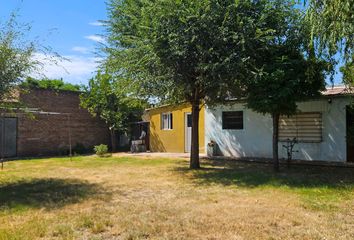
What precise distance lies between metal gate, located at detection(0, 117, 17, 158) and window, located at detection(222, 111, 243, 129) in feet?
38.3

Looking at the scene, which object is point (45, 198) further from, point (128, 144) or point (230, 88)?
point (128, 144)

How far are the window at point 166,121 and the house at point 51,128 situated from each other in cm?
492

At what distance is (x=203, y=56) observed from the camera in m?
12.0

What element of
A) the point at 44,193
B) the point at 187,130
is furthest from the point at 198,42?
the point at 187,130

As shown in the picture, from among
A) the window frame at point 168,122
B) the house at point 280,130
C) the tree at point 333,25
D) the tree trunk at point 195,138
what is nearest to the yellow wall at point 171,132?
the house at point 280,130

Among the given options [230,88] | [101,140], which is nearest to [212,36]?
[230,88]

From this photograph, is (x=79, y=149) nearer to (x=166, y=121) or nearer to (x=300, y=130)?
(x=166, y=121)

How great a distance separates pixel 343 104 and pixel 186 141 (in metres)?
9.54

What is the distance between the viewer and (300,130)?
16.1 metres

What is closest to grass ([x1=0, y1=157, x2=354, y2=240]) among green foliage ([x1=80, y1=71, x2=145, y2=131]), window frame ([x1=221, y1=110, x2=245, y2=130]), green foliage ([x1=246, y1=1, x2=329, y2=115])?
green foliage ([x1=246, y1=1, x2=329, y2=115])

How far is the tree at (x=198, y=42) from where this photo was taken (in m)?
11.7

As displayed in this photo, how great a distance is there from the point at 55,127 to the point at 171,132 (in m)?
7.16

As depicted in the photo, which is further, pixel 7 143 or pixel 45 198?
pixel 7 143

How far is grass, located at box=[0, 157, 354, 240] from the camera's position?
625 centimetres
